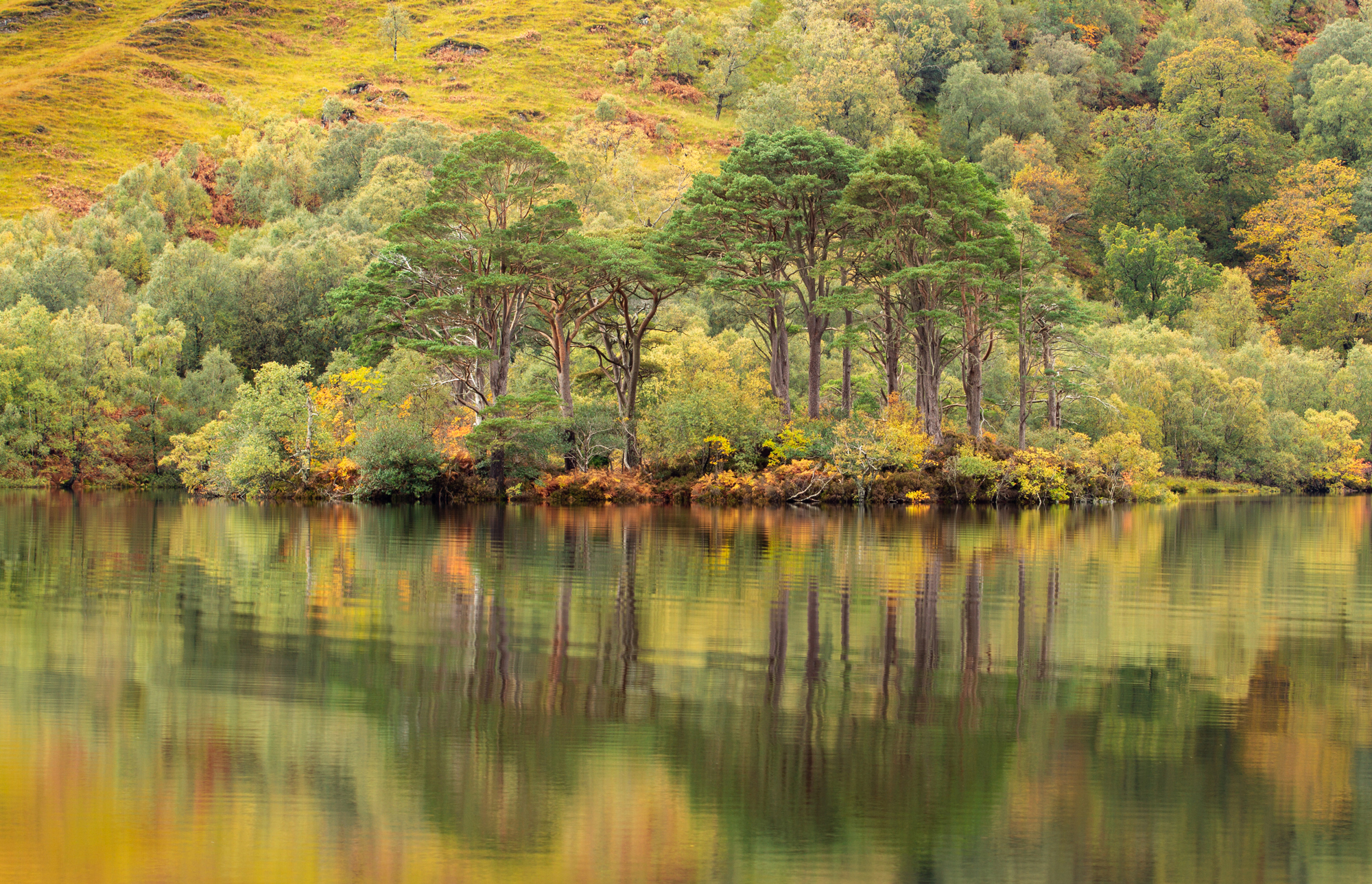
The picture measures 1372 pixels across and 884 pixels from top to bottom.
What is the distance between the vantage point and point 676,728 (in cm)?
1039

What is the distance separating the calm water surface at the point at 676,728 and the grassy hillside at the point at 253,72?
10295cm

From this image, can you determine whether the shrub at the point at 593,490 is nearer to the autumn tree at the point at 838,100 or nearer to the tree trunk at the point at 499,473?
the tree trunk at the point at 499,473

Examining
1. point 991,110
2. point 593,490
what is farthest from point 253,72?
point 593,490

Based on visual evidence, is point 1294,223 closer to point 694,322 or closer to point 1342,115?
point 1342,115

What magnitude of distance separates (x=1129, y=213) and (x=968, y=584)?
331ft

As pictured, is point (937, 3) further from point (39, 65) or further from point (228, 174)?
point (39, 65)

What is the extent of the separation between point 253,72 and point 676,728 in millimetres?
154528

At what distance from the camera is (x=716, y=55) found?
158m

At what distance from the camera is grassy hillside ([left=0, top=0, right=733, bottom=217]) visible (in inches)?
4715

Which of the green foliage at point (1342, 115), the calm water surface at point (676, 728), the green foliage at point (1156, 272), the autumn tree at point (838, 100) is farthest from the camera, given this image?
the autumn tree at point (838, 100)

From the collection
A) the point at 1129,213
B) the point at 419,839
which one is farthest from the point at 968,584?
the point at 1129,213

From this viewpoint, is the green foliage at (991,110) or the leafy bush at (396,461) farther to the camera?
the green foliage at (991,110)

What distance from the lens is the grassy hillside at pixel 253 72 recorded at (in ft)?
393

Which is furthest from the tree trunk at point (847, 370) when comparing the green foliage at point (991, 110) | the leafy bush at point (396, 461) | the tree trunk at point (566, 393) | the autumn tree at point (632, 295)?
the green foliage at point (991, 110)
